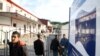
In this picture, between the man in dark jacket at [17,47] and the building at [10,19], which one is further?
the building at [10,19]

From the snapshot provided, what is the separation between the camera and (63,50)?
→ 64.2 feet

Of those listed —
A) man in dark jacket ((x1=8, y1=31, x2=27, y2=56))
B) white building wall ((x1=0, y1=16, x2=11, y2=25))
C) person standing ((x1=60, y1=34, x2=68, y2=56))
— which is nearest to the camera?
man in dark jacket ((x1=8, y1=31, x2=27, y2=56))

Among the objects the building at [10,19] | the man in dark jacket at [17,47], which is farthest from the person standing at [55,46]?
the building at [10,19]

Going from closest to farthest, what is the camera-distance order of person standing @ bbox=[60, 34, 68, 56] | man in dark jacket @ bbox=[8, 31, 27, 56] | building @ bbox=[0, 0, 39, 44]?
man in dark jacket @ bbox=[8, 31, 27, 56] < person standing @ bbox=[60, 34, 68, 56] < building @ bbox=[0, 0, 39, 44]

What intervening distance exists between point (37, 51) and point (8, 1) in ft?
141

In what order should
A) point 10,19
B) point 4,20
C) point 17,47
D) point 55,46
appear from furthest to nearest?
point 10,19
point 4,20
point 55,46
point 17,47

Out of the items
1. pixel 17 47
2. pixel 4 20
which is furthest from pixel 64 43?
pixel 4 20

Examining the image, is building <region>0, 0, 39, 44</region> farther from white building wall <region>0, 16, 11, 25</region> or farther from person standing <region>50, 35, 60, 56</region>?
person standing <region>50, 35, 60, 56</region>

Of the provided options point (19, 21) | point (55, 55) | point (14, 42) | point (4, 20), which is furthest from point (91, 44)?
point (19, 21)

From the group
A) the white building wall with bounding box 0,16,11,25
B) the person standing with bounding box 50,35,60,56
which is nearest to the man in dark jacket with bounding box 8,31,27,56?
the person standing with bounding box 50,35,60,56

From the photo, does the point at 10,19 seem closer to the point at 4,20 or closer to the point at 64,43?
the point at 4,20

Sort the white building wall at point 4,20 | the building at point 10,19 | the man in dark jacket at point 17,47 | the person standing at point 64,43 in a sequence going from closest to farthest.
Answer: the man in dark jacket at point 17,47 → the person standing at point 64,43 → the building at point 10,19 → the white building wall at point 4,20

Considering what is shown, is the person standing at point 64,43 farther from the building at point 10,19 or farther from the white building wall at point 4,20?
the white building wall at point 4,20

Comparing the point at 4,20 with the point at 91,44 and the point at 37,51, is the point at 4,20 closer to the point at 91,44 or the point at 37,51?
the point at 37,51
